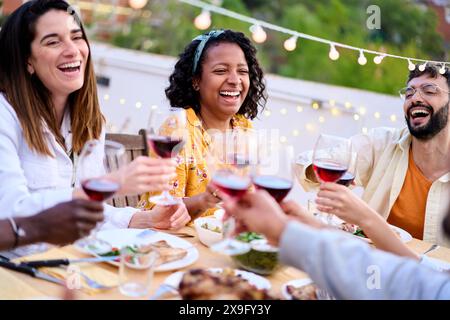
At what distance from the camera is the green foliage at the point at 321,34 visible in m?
10.0

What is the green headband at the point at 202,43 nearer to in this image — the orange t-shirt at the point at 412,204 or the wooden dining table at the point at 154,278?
the wooden dining table at the point at 154,278

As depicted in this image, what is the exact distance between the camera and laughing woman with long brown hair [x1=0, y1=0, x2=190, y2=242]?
1.79 m

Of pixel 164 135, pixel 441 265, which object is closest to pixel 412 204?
pixel 441 265

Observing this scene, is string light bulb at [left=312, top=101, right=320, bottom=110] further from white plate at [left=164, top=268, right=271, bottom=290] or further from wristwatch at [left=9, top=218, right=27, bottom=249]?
wristwatch at [left=9, top=218, right=27, bottom=249]

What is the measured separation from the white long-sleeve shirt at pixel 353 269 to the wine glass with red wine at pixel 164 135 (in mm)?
502

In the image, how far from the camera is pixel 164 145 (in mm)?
1425

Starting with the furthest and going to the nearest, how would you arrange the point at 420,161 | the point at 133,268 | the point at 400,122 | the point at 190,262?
1. the point at 400,122
2. the point at 420,161
3. the point at 190,262
4. the point at 133,268

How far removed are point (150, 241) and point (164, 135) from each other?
1.16 ft

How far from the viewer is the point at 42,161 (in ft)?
6.22

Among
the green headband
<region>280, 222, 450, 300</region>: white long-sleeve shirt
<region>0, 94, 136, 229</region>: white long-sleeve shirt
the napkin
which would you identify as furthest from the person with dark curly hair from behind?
<region>280, 222, 450, 300</region>: white long-sleeve shirt

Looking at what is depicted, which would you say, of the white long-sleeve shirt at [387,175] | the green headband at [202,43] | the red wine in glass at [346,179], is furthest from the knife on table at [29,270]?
the green headband at [202,43]

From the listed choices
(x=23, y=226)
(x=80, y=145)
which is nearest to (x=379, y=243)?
(x=23, y=226)
